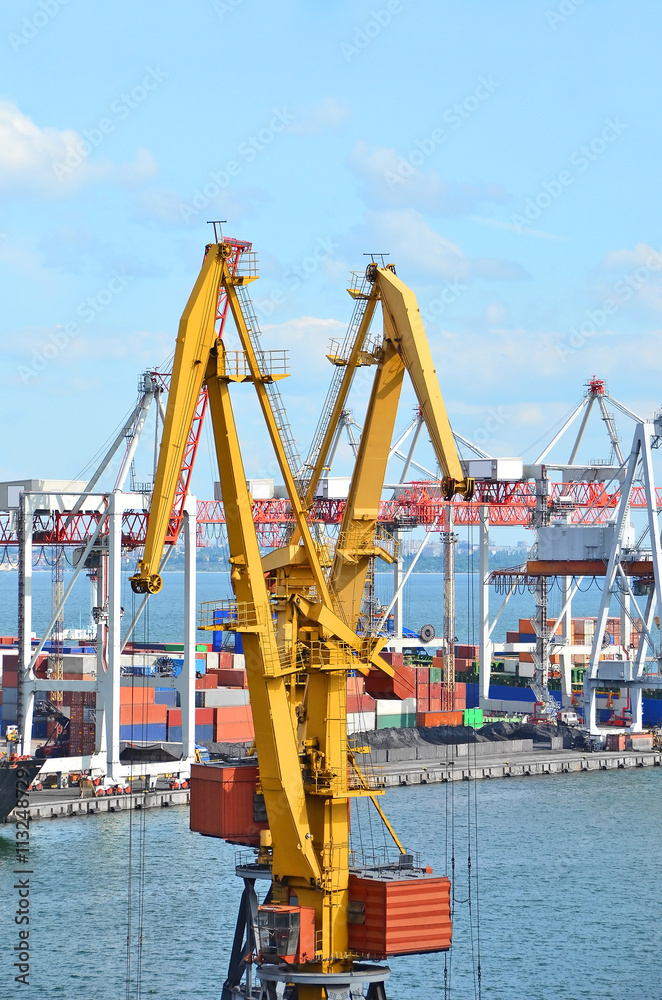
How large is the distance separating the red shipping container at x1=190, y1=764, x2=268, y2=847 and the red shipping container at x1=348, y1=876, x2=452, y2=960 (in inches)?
114

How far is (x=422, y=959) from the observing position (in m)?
39.5

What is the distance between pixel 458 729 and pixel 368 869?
46.6 meters

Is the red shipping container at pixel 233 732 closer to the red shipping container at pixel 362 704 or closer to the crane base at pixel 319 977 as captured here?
the red shipping container at pixel 362 704

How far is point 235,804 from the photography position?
96.9 feet

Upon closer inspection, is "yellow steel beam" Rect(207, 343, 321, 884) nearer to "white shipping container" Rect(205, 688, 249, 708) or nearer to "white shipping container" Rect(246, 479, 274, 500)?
"white shipping container" Rect(205, 688, 249, 708)

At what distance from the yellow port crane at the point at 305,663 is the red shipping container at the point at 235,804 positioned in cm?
10

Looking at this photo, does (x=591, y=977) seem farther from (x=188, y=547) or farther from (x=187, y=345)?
(x=188, y=547)

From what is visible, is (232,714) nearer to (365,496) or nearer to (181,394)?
(365,496)

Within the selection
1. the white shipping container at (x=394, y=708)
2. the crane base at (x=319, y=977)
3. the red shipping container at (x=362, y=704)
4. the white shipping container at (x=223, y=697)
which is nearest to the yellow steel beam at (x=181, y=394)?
the crane base at (x=319, y=977)

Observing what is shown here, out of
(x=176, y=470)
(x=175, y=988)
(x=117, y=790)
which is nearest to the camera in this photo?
(x=176, y=470)

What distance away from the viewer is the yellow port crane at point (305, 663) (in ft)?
89.2

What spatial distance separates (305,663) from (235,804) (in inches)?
127

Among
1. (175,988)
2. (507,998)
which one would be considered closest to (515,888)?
(507,998)

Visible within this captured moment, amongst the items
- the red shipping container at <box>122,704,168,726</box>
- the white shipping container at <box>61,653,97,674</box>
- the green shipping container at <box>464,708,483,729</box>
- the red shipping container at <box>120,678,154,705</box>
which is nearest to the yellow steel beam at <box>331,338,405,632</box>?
the red shipping container at <box>122,704,168,726</box>
